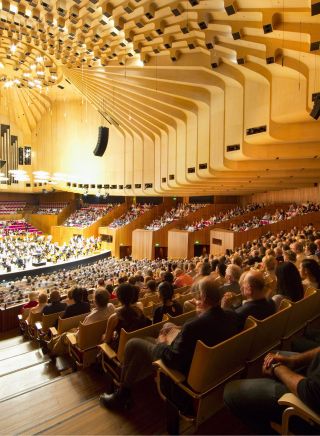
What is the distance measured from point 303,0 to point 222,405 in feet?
16.6

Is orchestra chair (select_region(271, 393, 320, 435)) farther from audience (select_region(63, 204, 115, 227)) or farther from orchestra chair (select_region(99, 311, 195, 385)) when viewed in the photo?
audience (select_region(63, 204, 115, 227))

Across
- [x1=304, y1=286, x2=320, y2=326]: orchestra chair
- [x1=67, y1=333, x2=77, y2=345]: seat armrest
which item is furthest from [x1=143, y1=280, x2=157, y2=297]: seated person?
[x1=304, y1=286, x2=320, y2=326]: orchestra chair

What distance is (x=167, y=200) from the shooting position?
898 inches

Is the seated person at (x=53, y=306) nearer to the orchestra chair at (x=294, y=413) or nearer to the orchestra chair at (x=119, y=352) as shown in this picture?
the orchestra chair at (x=119, y=352)

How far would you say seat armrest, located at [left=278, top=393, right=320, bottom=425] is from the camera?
1441 millimetres

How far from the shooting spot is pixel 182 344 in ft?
6.71

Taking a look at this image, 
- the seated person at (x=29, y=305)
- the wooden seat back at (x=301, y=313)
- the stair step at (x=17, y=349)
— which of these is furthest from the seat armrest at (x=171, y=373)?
the seated person at (x=29, y=305)

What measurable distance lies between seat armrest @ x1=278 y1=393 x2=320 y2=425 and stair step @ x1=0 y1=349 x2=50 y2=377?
3182 mm

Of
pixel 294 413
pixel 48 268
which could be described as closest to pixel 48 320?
pixel 294 413

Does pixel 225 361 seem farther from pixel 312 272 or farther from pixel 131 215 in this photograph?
pixel 131 215

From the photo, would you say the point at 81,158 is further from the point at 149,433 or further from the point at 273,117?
the point at 149,433

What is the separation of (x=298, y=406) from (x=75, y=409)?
1718 mm

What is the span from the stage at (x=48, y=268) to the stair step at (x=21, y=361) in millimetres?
9754

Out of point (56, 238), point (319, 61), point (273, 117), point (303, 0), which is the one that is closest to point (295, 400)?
point (303, 0)
